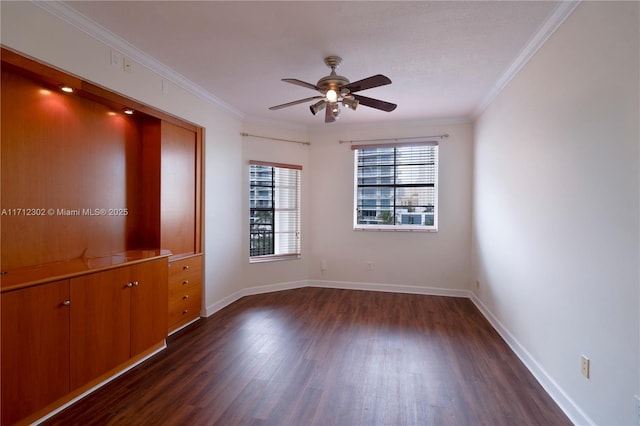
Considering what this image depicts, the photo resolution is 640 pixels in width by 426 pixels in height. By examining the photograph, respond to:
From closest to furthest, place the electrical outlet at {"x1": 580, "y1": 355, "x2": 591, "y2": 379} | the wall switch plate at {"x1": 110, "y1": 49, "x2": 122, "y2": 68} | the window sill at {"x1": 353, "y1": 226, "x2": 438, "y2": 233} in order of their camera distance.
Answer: the electrical outlet at {"x1": 580, "y1": 355, "x2": 591, "y2": 379} < the wall switch plate at {"x1": 110, "y1": 49, "x2": 122, "y2": 68} < the window sill at {"x1": 353, "y1": 226, "x2": 438, "y2": 233}

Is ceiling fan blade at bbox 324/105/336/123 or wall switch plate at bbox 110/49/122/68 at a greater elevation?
wall switch plate at bbox 110/49/122/68

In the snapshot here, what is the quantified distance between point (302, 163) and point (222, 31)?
9.26 feet

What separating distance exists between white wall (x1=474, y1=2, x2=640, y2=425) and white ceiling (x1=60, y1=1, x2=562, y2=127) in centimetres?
38

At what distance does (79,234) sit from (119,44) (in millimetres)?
1655

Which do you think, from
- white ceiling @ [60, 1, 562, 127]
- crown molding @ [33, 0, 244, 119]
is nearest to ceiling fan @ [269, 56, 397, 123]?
white ceiling @ [60, 1, 562, 127]

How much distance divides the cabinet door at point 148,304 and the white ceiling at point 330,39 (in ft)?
6.37

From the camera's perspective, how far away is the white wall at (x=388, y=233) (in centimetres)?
455

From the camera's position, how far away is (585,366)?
1798 millimetres

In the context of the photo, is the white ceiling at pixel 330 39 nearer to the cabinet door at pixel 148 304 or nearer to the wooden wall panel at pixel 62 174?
the wooden wall panel at pixel 62 174

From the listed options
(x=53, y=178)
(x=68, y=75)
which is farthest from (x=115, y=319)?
(x=68, y=75)

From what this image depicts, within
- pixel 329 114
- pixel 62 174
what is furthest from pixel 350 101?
pixel 62 174

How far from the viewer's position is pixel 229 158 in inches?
164

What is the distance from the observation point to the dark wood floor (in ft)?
6.36

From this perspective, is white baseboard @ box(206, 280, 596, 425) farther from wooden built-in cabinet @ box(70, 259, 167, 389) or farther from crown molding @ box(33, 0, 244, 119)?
crown molding @ box(33, 0, 244, 119)
